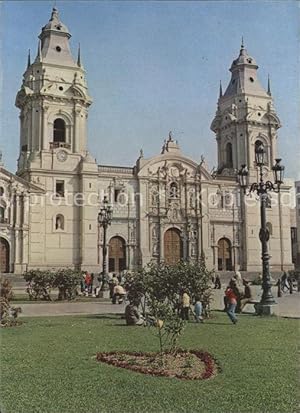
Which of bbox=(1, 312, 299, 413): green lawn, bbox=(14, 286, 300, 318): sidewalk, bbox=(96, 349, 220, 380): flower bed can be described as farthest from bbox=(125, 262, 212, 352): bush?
bbox=(96, 349, 220, 380): flower bed

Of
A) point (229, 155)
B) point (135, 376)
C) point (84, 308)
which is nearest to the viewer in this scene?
point (135, 376)

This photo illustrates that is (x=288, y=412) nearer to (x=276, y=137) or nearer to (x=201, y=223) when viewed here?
(x=201, y=223)

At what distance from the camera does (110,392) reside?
21.4ft

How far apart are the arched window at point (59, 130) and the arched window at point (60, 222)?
6416 millimetres

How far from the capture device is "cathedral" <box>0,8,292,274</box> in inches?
1464

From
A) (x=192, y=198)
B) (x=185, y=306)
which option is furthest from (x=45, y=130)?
(x=185, y=306)

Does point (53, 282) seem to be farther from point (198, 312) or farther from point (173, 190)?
point (173, 190)

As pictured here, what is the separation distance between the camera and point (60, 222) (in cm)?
3847

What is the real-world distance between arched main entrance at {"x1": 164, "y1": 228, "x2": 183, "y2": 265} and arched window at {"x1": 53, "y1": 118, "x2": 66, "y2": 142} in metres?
11.8

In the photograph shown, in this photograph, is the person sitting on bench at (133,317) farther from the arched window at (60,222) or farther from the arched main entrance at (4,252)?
the arched window at (60,222)

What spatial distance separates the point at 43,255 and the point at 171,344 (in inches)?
1132

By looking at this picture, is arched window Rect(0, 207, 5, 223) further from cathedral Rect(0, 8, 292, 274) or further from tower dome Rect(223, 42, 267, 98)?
tower dome Rect(223, 42, 267, 98)

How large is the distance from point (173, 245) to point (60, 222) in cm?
1004

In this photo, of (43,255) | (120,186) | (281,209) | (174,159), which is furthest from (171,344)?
(281,209)
